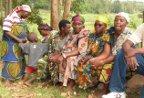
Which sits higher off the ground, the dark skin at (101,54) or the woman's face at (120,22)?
the woman's face at (120,22)

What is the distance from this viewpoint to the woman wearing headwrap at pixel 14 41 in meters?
6.82

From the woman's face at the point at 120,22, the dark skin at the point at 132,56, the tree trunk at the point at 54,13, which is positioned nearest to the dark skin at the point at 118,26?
A: the woman's face at the point at 120,22

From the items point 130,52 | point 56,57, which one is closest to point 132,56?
point 130,52

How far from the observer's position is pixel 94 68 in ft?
18.6

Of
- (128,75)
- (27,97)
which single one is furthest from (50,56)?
(128,75)

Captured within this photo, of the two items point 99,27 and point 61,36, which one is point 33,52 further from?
point 99,27

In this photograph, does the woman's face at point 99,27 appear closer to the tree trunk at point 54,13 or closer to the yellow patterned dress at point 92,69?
the yellow patterned dress at point 92,69

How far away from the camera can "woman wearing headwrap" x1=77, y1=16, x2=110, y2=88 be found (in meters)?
5.71

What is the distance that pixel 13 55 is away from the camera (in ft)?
22.9

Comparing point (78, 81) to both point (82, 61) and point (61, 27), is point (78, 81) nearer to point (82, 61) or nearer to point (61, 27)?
point (82, 61)

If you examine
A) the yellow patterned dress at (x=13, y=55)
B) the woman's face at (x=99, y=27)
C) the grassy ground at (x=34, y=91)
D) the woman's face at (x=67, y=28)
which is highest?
the woman's face at (x=99, y=27)

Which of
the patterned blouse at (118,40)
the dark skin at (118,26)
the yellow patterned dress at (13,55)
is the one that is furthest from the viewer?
the yellow patterned dress at (13,55)

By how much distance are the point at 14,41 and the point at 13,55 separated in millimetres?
281

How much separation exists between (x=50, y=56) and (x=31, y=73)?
773mm
